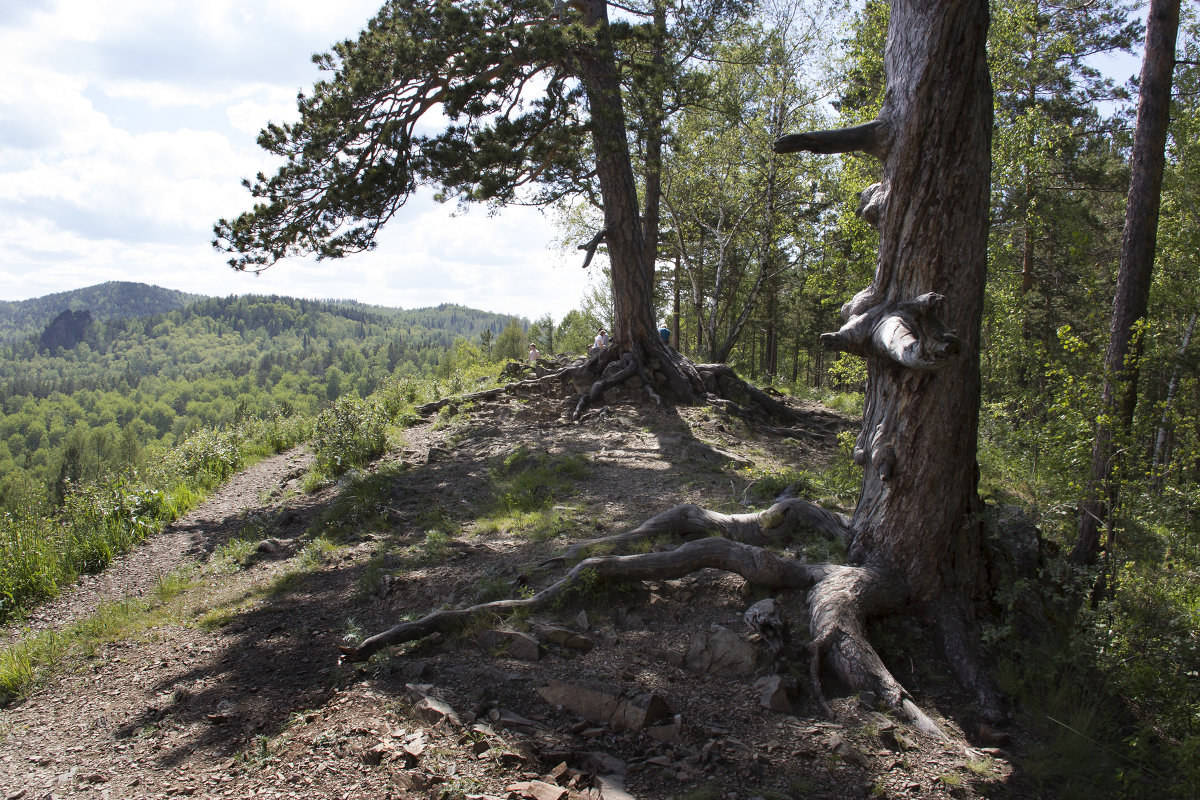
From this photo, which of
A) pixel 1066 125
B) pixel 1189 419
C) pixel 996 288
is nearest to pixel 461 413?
pixel 1189 419

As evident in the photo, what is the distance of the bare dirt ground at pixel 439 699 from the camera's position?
311 centimetres

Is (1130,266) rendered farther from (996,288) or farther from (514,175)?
(996,288)

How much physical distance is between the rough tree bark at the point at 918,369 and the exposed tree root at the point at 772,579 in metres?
0.01

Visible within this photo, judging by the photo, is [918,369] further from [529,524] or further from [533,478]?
[533,478]

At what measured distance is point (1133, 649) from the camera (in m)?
4.02

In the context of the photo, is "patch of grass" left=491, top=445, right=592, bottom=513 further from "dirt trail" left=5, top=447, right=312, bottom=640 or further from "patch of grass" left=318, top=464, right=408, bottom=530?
"dirt trail" left=5, top=447, right=312, bottom=640

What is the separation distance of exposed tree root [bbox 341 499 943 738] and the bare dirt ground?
134mm

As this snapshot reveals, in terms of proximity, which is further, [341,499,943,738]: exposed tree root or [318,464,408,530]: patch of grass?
[318,464,408,530]: patch of grass

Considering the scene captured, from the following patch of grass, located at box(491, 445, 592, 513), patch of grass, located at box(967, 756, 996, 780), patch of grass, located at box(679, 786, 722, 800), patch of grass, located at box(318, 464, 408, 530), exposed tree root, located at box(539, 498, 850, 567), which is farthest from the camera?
patch of grass, located at box(491, 445, 592, 513)

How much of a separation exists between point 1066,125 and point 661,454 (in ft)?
53.4

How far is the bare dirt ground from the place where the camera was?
3.11 metres

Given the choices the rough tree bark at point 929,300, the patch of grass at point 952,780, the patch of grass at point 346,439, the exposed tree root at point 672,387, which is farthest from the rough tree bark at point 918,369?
the exposed tree root at point 672,387

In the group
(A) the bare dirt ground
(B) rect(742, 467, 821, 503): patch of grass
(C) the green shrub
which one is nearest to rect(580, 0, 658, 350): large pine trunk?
(C) the green shrub

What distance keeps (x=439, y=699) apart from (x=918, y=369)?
358 centimetres
